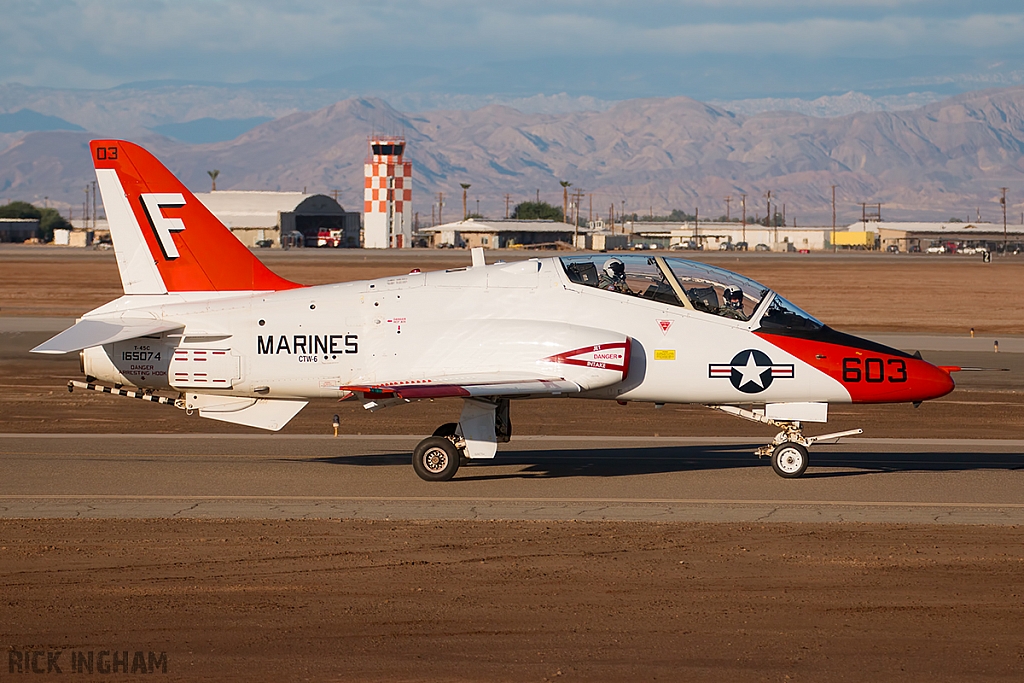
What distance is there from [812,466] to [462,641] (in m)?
8.80

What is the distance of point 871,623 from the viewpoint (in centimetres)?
982

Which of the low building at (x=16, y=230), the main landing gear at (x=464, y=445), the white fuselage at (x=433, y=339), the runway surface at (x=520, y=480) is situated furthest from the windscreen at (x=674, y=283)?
the low building at (x=16, y=230)

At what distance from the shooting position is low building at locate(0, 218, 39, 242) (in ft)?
513

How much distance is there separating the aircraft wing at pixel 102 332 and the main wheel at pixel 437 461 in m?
3.67

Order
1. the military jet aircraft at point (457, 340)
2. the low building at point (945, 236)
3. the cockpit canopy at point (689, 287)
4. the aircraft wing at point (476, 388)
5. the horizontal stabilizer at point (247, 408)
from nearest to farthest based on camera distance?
1. the aircraft wing at point (476, 388)
2. the military jet aircraft at point (457, 340)
3. the cockpit canopy at point (689, 287)
4. the horizontal stabilizer at point (247, 408)
5. the low building at point (945, 236)

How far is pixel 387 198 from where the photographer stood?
138m

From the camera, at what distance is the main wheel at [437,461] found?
1553 cm

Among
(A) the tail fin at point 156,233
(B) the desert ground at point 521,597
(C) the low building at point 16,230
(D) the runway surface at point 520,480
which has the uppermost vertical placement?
(C) the low building at point 16,230

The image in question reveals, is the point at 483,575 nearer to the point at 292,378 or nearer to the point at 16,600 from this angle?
the point at 16,600

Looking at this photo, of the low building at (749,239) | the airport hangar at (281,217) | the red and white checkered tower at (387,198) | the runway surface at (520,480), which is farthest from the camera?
the low building at (749,239)

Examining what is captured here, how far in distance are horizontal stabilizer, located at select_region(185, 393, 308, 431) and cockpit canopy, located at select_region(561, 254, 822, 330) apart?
13.9 feet

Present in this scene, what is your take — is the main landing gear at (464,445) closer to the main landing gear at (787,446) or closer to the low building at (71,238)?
the main landing gear at (787,446)

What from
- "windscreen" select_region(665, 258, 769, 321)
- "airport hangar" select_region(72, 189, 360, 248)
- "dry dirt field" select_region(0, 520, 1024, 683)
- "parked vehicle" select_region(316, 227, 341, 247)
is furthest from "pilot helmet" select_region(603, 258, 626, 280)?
"parked vehicle" select_region(316, 227, 341, 247)

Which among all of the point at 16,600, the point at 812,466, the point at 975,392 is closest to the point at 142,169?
the point at 16,600
